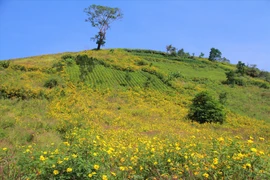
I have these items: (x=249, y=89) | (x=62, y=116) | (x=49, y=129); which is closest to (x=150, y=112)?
(x=62, y=116)

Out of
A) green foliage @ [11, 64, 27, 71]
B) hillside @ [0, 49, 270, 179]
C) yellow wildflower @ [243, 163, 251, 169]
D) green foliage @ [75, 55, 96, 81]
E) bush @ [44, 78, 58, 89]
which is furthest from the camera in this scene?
green foliage @ [75, 55, 96, 81]

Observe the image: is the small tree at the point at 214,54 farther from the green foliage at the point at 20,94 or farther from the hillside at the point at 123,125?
the green foliage at the point at 20,94

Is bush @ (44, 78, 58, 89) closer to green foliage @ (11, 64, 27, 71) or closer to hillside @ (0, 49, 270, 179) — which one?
hillside @ (0, 49, 270, 179)

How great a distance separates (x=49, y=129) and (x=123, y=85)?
18.8 meters

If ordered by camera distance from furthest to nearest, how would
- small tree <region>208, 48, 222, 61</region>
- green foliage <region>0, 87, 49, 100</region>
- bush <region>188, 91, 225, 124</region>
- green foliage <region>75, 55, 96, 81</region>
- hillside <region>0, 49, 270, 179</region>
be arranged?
small tree <region>208, 48, 222, 61</region>
green foliage <region>75, 55, 96, 81</region>
bush <region>188, 91, 225, 124</region>
green foliage <region>0, 87, 49, 100</region>
hillside <region>0, 49, 270, 179</region>

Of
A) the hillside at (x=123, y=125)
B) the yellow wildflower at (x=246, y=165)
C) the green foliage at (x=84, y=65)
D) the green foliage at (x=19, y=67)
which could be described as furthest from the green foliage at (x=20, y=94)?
the yellow wildflower at (x=246, y=165)

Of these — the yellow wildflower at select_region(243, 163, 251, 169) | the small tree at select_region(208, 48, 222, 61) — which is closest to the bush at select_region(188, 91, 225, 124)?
the yellow wildflower at select_region(243, 163, 251, 169)

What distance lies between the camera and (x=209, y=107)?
2214cm

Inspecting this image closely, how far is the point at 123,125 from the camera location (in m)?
15.5

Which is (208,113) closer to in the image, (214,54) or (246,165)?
(246,165)

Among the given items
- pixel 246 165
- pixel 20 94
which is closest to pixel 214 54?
pixel 20 94

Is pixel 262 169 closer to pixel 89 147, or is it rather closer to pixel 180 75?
pixel 89 147

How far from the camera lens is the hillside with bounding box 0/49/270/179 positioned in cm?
378

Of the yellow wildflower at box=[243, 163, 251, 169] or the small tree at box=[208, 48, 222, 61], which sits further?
the small tree at box=[208, 48, 222, 61]
